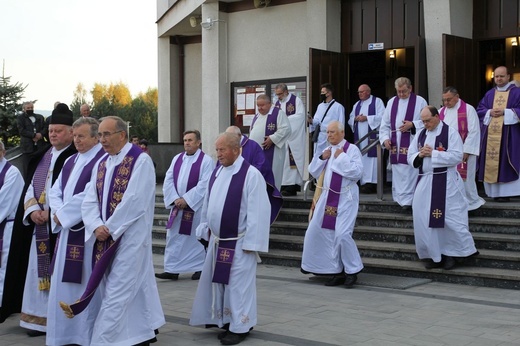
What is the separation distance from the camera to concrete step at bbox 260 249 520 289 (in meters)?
9.15

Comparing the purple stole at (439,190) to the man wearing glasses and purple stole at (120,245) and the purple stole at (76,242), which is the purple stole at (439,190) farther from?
the purple stole at (76,242)

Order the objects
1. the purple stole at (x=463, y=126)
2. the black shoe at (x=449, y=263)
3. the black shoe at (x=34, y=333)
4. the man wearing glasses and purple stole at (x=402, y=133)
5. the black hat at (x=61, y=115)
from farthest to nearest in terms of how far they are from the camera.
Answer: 1. the man wearing glasses and purple stole at (x=402, y=133)
2. the purple stole at (x=463, y=126)
3. the black shoe at (x=449, y=263)
4. the black hat at (x=61, y=115)
5. the black shoe at (x=34, y=333)

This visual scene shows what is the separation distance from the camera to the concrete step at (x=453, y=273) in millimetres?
9148

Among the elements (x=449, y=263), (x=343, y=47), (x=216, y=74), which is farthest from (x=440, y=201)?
(x=216, y=74)

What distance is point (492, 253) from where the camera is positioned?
968 centimetres

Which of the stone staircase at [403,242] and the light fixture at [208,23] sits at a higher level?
the light fixture at [208,23]

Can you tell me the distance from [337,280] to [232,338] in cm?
305

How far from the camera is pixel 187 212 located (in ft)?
34.4

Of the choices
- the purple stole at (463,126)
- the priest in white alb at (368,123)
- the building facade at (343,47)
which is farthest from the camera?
the priest in white alb at (368,123)

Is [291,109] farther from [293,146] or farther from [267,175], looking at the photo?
[267,175]

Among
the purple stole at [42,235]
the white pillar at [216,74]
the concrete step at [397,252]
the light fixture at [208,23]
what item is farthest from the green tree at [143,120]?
the purple stole at [42,235]

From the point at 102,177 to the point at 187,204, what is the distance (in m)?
4.02

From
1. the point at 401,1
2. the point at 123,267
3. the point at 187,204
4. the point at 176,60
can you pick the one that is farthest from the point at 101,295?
→ the point at 176,60

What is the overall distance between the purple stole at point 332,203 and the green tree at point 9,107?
14.4 metres
